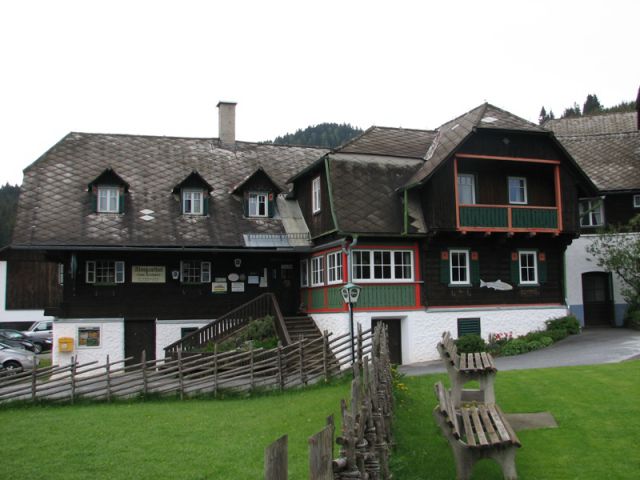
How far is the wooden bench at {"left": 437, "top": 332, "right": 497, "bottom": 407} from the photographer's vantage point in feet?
36.0

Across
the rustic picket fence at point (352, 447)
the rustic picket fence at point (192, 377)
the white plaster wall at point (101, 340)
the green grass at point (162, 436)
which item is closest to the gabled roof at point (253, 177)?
the white plaster wall at point (101, 340)

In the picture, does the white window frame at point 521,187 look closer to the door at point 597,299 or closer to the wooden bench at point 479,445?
the door at point 597,299

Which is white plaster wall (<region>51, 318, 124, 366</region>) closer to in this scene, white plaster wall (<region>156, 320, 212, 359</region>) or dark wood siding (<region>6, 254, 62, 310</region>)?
white plaster wall (<region>156, 320, 212, 359</region>)

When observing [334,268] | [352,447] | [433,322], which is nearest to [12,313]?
[334,268]

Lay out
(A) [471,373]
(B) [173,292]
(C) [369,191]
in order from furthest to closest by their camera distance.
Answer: (B) [173,292]
(C) [369,191]
(A) [471,373]

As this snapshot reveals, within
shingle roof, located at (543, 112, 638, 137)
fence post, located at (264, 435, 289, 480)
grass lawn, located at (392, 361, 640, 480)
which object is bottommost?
grass lawn, located at (392, 361, 640, 480)

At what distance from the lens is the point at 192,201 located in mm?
26734

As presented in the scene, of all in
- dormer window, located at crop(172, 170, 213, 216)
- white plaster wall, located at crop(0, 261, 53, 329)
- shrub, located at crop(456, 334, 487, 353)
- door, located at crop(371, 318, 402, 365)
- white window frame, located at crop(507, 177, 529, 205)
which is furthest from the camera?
white plaster wall, located at crop(0, 261, 53, 329)

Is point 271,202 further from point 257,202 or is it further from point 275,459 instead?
point 275,459

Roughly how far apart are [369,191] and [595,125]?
64.8 feet

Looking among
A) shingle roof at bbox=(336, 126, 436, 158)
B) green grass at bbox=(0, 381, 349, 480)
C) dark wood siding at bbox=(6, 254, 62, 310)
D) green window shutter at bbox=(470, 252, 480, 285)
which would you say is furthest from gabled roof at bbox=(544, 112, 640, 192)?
dark wood siding at bbox=(6, 254, 62, 310)

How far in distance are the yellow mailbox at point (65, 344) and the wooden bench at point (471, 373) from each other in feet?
51.8

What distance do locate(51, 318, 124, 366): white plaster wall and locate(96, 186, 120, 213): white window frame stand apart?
411 cm

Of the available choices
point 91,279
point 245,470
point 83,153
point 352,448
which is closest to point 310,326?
point 91,279
